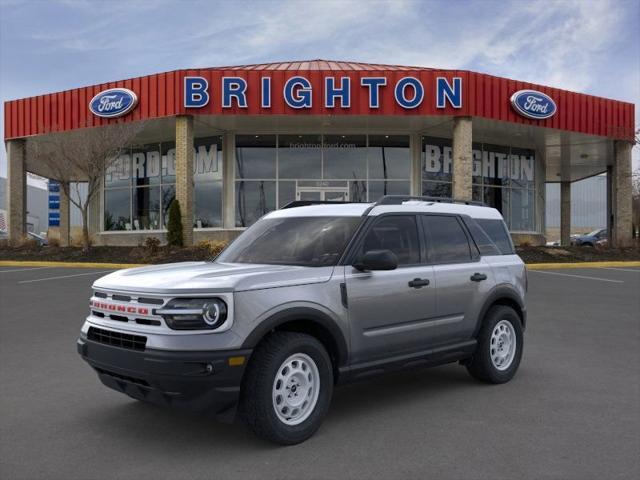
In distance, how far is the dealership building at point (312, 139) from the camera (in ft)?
70.6

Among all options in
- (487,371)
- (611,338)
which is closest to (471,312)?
(487,371)

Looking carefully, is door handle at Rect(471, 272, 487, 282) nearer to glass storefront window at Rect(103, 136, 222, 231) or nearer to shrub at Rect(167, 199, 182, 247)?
shrub at Rect(167, 199, 182, 247)

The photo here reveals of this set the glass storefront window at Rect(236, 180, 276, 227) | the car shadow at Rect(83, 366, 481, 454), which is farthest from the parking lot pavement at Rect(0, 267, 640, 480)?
the glass storefront window at Rect(236, 180, 276, 227)

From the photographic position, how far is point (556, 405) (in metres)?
5.21

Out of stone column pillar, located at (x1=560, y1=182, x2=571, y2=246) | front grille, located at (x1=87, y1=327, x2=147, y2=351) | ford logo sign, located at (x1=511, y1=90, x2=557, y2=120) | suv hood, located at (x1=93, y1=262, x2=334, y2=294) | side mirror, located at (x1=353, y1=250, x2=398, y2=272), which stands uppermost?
ford logo sign, located at (x1=511, y1=90, x2=557, y2=120)

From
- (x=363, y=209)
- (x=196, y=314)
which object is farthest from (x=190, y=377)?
(x=363, y=209)

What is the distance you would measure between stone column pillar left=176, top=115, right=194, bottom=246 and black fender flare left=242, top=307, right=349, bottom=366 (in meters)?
17.9

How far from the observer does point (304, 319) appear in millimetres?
4340

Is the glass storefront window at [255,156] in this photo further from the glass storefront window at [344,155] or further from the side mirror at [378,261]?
the side mirror at [378,261]

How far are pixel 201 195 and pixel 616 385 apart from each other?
21601 mm

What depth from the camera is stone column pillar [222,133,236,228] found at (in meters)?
25.1

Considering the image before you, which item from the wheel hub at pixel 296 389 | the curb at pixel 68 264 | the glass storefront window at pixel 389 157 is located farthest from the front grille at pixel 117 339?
the glass storefront window at pixel 389 157

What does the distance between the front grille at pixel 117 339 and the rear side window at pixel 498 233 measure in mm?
3673

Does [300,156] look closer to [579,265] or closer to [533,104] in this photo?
[533,104]
